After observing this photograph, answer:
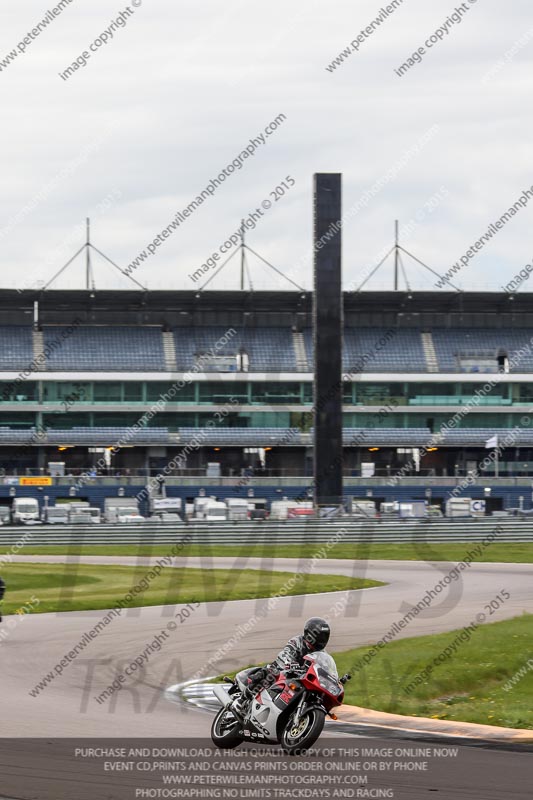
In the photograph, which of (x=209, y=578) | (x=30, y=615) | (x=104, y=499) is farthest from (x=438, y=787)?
(x=104, y=499)

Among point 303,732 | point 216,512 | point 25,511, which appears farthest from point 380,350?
point 303,732

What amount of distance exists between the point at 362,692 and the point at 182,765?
19.1ft

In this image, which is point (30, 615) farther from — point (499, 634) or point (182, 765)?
point (182, 765)

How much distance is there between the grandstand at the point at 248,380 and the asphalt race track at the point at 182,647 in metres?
43.6

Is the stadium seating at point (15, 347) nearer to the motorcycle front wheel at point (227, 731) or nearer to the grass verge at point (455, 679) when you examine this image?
the grass verge at point (455, 679)

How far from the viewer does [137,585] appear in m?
32.4

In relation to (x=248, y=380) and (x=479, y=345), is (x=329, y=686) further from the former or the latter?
(x=479, y=345)

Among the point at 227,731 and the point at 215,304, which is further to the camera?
the point at 215,304

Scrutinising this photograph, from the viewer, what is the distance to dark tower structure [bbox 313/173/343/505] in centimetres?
5941

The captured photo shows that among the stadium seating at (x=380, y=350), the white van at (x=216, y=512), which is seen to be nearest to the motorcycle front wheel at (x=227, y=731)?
the white van at (x=216, y=512)

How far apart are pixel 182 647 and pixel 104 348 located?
63.3m

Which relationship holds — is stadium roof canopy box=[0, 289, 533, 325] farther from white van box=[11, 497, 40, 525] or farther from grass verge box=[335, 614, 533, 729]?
grass verge box=[335, 614, 533, 729]

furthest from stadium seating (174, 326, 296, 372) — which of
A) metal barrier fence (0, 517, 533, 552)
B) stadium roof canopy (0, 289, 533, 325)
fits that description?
metal barrier fence (0, 517, 533, 552)

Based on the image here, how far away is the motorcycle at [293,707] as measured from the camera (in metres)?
10.8
